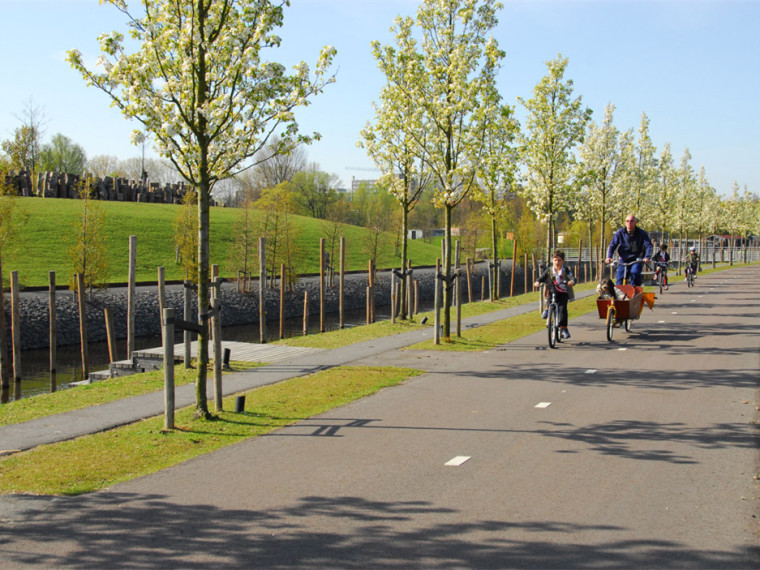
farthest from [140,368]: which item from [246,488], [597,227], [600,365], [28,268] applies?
[597,227]

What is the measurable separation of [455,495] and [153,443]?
11.6 feet

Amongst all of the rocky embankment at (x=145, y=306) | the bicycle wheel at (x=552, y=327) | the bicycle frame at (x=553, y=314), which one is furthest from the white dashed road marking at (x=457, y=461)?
the rocky embankment at (x=145, y=306)

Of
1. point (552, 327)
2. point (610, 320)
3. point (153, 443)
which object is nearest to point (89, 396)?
point (153, 443)

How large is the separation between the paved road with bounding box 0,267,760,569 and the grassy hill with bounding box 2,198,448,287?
27.5m

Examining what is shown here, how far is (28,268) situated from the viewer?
131 ft

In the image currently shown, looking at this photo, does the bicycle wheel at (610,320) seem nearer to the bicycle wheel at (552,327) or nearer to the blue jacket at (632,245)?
the bicycle wheel at (552,327)

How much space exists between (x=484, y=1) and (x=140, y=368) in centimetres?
1105

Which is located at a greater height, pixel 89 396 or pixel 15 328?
pixel 15 328

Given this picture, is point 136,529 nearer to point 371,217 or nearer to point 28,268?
point 28,268

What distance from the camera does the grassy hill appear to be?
4012cm

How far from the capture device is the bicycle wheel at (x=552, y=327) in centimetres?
1505

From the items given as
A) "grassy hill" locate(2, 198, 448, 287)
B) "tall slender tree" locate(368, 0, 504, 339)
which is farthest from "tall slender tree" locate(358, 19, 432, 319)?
"grassy hill" locate(2, 198, 448, 287)

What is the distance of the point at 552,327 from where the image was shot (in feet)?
49.7

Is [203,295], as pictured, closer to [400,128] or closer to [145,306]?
[400,128]
